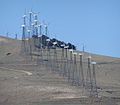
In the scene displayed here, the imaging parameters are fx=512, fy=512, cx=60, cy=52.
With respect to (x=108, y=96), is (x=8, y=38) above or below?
above

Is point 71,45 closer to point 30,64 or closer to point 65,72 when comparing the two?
point 30,64

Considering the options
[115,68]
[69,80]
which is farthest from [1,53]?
[69,80]

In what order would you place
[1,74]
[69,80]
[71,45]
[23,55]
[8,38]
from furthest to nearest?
[8,38], [71,45], [23,55], [1,74], [69,80]

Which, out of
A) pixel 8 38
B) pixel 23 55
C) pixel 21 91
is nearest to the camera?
pixel 21 91

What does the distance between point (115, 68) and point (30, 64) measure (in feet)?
50.9

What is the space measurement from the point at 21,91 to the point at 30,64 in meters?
39.0

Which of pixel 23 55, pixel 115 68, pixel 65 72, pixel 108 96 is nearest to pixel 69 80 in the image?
pixel 65 72

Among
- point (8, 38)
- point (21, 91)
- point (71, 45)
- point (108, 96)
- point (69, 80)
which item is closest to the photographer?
point (108, 96)

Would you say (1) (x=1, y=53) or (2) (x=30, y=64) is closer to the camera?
(2) (x=30, y=64)

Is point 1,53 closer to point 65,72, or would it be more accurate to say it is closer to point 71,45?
point 71,45

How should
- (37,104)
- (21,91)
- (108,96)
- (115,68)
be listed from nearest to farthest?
(37,104)
(108,96)
(21,91)
(115,68)

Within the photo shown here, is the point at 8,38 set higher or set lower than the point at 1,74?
higher

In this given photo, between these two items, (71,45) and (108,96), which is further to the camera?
(71,45)

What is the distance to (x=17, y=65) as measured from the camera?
93312 millimetres
